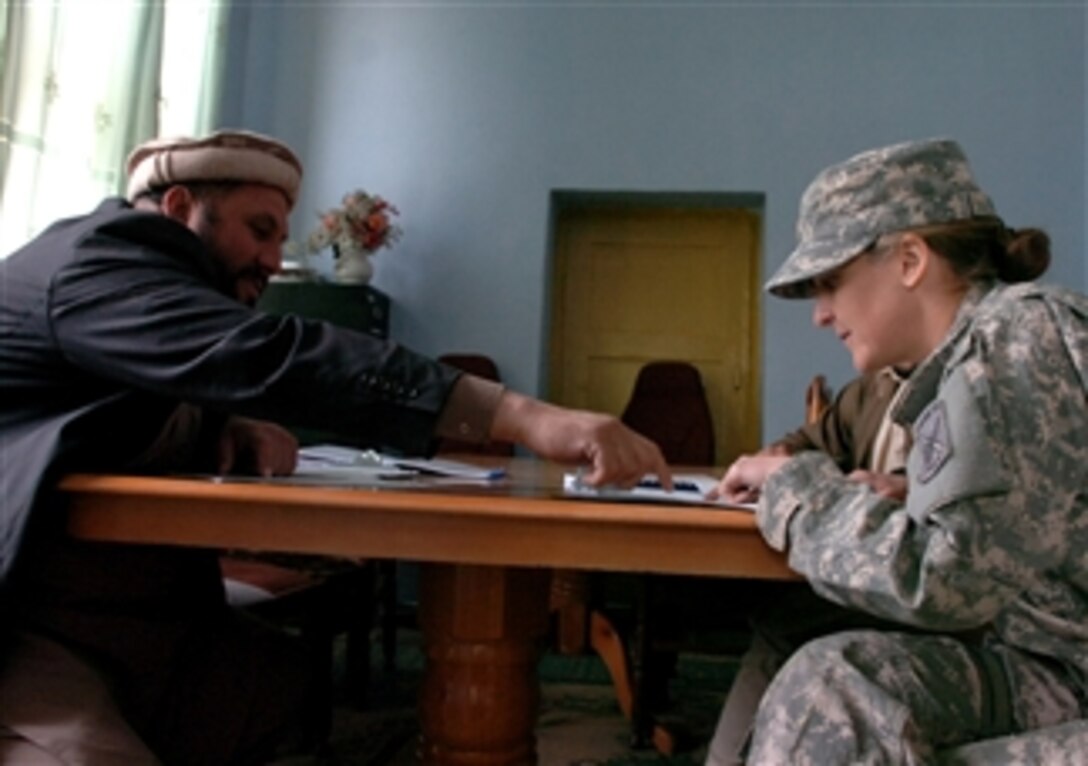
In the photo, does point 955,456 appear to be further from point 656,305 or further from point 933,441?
point 656,305

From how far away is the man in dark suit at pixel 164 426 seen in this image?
0.96 m

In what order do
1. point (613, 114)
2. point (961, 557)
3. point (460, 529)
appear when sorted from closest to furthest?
point (961, 557) → point (460, 529) → point (613, 114)

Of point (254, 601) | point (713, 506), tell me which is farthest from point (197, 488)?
point (254, 601)

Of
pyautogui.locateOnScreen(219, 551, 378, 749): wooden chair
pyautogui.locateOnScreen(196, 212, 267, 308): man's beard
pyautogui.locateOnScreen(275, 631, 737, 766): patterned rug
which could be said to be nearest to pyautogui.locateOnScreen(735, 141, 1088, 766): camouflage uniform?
pyautogui.locateOnScreen(196, 212, 267, 308): man's beard

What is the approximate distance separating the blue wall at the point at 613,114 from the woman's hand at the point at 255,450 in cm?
290

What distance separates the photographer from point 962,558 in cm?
77

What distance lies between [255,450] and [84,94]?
236 centimetres

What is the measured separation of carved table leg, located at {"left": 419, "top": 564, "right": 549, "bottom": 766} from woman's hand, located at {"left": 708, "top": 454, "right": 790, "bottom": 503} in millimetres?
A: 270

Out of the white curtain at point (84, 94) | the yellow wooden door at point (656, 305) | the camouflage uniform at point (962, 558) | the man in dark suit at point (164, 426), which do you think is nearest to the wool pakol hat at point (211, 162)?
the man in dark suit at point (164, 426)

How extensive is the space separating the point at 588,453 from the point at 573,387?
12.7ft

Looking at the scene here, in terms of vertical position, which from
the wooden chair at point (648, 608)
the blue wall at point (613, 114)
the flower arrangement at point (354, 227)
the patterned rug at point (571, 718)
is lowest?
the patterned rug at point (571, 718)

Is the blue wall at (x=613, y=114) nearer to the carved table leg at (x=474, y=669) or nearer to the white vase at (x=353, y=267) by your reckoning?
the white vase at (x=353, y=267)

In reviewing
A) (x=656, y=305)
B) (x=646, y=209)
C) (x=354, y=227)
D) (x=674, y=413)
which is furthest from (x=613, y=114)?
(x=674, y=413)

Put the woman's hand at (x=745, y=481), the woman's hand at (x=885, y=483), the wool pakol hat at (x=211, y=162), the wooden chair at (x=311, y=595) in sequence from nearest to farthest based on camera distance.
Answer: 1. the woman's hand at (x=885, y=483)
2. the woman's hand at (x=745, y=481)
3. the wool pakol hat at (x=211, y=162)
4. the wooden chair at (x=311, y=595)
